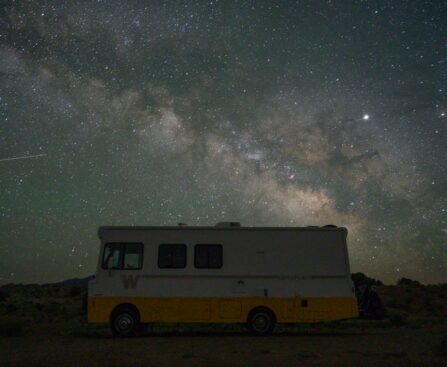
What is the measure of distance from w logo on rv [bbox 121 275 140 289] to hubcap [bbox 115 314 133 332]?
86 centimetres

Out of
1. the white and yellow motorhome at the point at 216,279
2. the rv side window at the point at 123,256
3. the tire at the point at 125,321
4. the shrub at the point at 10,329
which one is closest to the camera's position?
the tire at the point at 125,321

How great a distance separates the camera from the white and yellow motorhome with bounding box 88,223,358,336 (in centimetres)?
1298

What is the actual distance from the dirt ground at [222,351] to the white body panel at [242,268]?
1.31m

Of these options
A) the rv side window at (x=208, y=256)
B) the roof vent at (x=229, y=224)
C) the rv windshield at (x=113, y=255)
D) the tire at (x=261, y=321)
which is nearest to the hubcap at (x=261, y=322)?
the tire at (x=261, y=321)

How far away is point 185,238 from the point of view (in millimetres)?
13367

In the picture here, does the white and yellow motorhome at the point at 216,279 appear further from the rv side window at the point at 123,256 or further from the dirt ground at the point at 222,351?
the dirt ground at the point at 222,351

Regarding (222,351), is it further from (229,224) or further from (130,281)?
(229,224)

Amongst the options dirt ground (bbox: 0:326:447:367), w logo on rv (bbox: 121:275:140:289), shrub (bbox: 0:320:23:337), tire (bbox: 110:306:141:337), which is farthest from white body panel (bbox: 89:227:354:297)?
shrub (bbox: 0:320:23:337)

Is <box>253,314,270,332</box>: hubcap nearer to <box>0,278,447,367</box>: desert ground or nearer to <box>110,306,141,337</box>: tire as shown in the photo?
<box>0,278,447,367</box>: desert ground

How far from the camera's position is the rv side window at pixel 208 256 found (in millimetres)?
13250

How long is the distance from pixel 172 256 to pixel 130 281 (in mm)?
1371

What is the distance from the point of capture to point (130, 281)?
13086 mm

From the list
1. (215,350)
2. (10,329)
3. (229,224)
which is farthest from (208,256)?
Result: (10,329)

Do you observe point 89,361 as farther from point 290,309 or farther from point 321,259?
point 321,259
